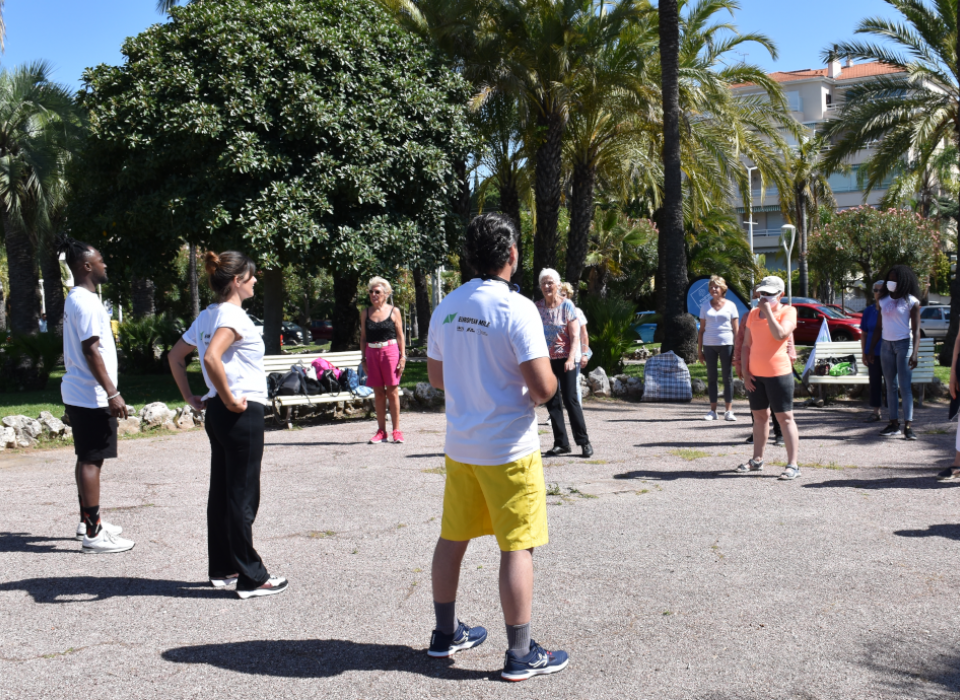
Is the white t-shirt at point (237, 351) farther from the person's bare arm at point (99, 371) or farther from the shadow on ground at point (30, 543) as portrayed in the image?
the shadow on ground at point (30, 543)

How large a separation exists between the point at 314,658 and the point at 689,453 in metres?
5.95

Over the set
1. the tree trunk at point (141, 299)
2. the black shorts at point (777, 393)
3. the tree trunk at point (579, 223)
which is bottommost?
the black shorts at point (777, 393)

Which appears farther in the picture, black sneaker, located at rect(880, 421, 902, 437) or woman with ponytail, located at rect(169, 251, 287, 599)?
black sneaker, located at rect(880, 421, 902, 437)

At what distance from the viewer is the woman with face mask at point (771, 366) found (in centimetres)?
738

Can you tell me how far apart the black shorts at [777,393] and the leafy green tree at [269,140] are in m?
9.49

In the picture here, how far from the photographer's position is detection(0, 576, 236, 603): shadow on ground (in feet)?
15.6

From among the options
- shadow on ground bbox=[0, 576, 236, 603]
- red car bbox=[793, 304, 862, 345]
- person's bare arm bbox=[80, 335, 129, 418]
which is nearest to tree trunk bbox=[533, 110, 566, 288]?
red car bbox=[793, 304, 862, 345]

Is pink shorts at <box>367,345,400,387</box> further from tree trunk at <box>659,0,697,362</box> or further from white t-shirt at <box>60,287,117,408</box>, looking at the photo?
tree trunk at <box>659,0,697,362</box>

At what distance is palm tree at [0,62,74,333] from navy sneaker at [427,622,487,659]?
65.4 ft

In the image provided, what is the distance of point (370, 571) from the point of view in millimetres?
5113

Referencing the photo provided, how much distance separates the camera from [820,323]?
91.8ft

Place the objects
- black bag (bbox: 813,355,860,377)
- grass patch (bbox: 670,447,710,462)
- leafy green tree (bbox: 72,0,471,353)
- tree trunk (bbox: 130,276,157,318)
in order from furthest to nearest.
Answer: tree trunk (bbox: 130,276,157,318)
leafy green tree (bbox: 72,0,471,353)
black bag (bbox: 813,355,860,377)
grass patch (bbox: 670,447,710,462)

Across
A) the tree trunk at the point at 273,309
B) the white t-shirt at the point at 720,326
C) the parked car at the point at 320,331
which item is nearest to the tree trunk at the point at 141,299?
the tree trunk at the point at 273,309

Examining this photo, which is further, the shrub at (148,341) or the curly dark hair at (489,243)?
the shrub at (148,341)
